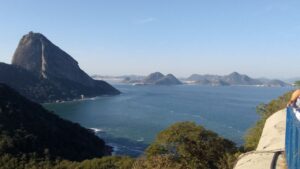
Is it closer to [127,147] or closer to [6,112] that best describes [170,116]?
[127,147]

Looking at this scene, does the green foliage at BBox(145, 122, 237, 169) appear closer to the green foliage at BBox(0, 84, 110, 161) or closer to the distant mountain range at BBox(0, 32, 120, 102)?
the green foliage at BBox(0, 84, 110, 161)

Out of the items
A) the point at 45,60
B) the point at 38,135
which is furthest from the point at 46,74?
the point at 38,135

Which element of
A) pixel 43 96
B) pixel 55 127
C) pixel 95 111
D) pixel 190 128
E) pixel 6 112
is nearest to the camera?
pixel 190 128

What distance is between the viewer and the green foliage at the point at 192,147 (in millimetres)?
21781

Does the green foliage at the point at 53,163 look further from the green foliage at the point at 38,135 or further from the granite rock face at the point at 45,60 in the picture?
the granite rock face at the point at 45,60

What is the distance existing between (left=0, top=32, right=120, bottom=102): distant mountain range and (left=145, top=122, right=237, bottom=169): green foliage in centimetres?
12327

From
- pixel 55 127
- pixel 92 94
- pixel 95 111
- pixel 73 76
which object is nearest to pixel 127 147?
pixel 55 127

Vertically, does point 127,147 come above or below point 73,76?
below

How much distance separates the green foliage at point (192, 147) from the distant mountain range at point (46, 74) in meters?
123

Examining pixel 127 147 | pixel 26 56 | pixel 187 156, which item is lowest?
pixel 127 147

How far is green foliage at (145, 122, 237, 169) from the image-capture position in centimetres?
2178

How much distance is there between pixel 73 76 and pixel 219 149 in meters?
171

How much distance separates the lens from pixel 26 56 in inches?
7515

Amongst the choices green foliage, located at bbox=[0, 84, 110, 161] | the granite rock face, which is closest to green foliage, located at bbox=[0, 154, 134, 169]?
green foliage, located at bbox=[0, 84, 110, 161]
